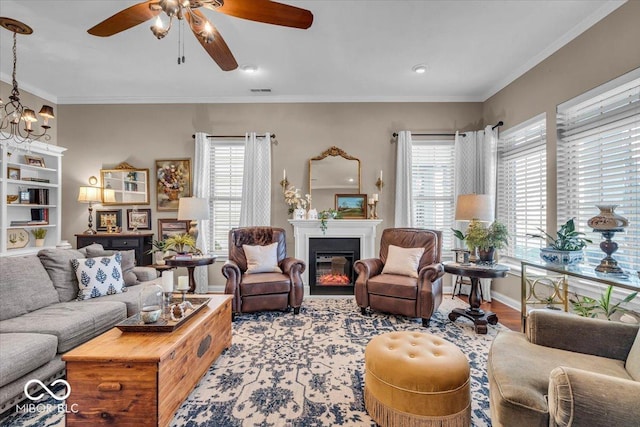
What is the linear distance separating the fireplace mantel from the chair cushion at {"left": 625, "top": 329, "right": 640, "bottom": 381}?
10.1ft

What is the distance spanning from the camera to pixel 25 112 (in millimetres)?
2818

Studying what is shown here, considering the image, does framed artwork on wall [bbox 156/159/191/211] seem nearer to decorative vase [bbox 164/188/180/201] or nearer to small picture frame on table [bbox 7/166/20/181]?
decorative vase [bbox 164/188/180/201]

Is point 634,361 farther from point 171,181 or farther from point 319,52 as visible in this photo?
point 171,181

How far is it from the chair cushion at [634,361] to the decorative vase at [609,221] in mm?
1050

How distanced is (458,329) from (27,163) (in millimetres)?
5888

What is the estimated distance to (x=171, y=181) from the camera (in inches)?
183

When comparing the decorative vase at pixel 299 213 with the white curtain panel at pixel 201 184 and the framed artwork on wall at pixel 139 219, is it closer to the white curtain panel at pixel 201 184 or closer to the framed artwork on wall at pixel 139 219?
the white curtain panel at pixel 201 184

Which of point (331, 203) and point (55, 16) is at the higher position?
point (55, 16)

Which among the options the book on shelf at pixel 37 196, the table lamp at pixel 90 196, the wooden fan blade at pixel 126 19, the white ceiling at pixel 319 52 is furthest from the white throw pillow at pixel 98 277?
the white ceiling at pixel 319 52

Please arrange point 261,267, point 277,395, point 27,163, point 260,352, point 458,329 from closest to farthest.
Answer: point 277,395 → point 260,352 → point 458,329 → point 261,267 → point 27,163

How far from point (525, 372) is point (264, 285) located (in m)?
2.59

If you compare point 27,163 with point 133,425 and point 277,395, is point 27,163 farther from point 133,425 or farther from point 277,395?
point 277,395

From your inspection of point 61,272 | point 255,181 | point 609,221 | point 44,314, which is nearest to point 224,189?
point 255,181

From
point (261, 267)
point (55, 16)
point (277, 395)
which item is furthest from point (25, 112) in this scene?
point (277, 395)
